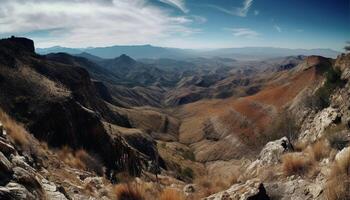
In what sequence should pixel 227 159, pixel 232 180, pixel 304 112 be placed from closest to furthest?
pixel 232 180
pixel 304 112
pixel 227 159

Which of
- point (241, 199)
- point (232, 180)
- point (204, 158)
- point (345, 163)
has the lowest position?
point (204, 158)

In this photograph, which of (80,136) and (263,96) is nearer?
(80,136)

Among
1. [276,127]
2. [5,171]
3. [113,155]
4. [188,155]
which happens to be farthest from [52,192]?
[188,155]

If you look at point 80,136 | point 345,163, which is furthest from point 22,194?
point 80,136

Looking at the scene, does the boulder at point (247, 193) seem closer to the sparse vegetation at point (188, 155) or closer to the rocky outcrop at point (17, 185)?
the rocky outcrop at point (17, 185)

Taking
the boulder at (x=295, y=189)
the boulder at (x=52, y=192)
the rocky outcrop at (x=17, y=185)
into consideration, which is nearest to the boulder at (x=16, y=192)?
the rocky outcrop at (x=17, y=185)

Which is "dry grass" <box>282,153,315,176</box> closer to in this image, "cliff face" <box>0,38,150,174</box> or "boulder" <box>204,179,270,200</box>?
"boulder" <box>204,179,270,200</box>

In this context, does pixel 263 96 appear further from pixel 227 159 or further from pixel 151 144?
pixel 151 144
